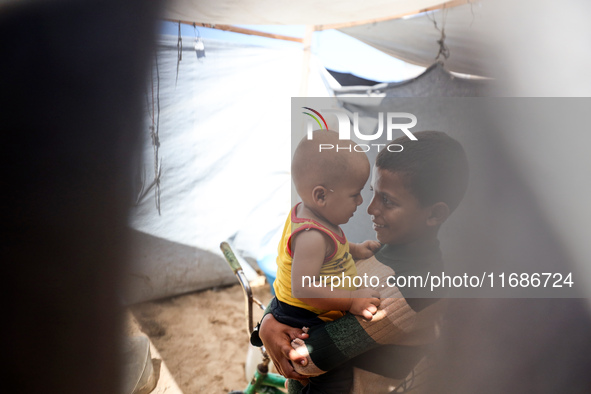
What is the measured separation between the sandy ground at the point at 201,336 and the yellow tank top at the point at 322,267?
1.08 ft

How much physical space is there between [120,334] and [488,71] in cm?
90

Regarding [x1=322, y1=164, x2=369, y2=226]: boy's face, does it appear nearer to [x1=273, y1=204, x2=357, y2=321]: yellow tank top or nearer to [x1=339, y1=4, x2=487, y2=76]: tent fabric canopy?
[x1=273, y1=204, x2=357, y2=321]: yellow tank top

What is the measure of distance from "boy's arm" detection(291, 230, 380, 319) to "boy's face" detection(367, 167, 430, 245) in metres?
0.09

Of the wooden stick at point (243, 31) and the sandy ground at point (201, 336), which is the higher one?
the wooden stick at point (243, 31)

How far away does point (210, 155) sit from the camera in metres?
0.82

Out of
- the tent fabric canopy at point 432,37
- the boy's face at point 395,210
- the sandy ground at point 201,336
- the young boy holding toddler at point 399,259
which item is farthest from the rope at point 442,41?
the sandy ground at point 201,336

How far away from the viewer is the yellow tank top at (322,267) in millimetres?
553

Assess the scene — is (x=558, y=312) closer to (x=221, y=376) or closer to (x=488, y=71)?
(x=488, y=71)

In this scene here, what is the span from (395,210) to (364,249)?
83mm

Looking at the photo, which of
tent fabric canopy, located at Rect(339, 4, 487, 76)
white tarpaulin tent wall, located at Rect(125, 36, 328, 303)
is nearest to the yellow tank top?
white tarpaulin tent wall, located at Rect(125, 36, 328, 303)

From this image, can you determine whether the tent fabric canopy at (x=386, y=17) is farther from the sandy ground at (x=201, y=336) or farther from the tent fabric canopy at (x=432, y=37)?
the sandy ground at (x=201, y=336)

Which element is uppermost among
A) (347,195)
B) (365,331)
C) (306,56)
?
(306,56)

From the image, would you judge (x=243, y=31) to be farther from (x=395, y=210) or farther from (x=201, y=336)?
(x=201, y=336)

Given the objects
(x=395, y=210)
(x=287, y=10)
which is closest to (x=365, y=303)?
(x=395, y=210)
